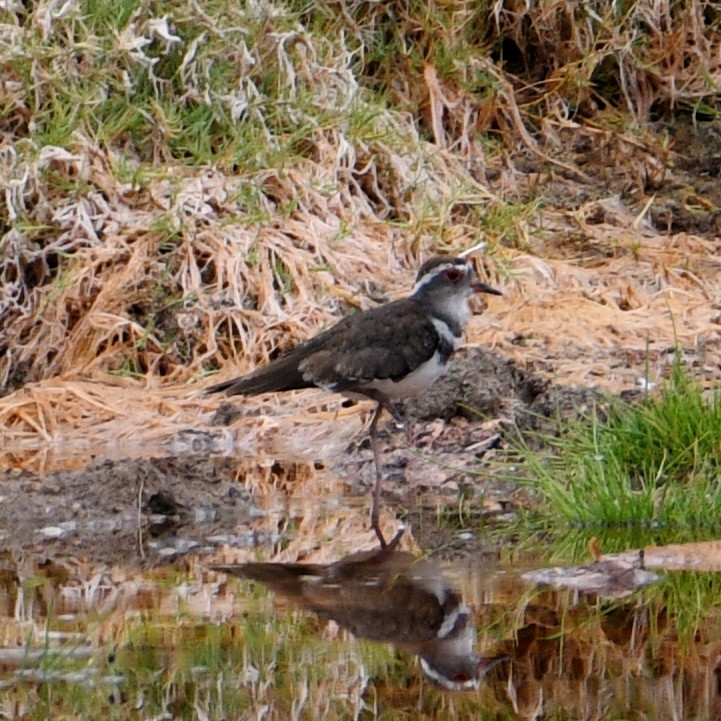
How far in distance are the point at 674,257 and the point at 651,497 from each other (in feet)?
14.5

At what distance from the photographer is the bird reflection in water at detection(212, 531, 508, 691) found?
5.70 m

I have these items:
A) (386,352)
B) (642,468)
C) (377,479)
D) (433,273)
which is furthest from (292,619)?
(433,273)

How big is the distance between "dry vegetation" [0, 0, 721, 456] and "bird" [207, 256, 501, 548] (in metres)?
0.80

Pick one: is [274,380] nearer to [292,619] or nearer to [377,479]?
[377,479]

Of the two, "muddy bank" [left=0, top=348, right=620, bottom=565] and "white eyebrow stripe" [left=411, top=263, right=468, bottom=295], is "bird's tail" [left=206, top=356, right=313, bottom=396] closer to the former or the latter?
"muddy bank" [left=0, top=348, right=620, bottom=565]

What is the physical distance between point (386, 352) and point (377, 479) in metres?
0.59

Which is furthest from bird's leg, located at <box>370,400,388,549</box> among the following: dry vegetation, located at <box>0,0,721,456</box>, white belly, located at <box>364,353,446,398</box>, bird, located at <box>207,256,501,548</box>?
dry vegetation, located at <box>0,0,721,456</box>

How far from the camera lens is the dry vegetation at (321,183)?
1047 cm

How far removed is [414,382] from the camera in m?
8.63

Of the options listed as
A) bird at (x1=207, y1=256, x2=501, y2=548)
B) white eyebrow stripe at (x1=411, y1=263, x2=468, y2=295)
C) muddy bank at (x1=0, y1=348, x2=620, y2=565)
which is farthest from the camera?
white eyebrow stripe at (x1=411, y1=263, x2=468, y2=295)

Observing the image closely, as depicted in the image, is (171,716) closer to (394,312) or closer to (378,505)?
(378,505)

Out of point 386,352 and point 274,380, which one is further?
point 274,380

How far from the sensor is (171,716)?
510 cm

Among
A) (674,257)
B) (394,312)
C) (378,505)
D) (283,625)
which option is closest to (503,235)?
(674,257)
